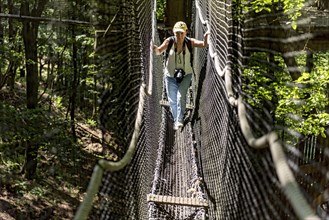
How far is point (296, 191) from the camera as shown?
2.63 ft

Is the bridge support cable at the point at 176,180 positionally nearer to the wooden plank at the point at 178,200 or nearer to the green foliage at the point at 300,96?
the wooden plank at the point at 178,200

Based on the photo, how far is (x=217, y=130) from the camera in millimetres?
3305

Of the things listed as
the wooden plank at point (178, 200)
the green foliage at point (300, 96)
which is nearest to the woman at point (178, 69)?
the green foliage at point (300, 96)

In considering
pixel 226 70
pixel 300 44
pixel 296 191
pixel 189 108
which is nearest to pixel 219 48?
pixel 189 108

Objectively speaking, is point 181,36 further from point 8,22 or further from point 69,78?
point 69,78

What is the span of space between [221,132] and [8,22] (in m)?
7.82

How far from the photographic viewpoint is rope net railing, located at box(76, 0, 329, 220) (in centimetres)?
253

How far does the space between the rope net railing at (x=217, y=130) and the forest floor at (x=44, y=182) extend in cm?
234

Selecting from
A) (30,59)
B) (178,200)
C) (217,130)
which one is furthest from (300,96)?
(30,59)

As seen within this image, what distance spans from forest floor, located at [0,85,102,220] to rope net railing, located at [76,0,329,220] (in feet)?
7.69

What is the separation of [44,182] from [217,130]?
6.03 metres

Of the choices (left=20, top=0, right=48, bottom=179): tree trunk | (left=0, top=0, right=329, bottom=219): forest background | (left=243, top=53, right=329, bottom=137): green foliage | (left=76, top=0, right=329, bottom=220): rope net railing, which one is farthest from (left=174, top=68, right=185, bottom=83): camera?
(left=20, top=0, right=48, bottom=179): tree trunk

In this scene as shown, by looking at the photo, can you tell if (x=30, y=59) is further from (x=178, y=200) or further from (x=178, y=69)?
(x=178, y=200)

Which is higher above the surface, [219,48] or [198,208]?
[219,48]
